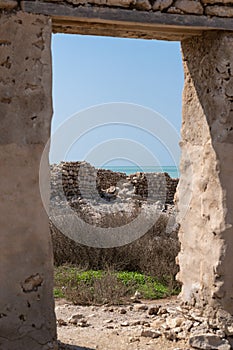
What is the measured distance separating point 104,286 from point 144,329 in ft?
4.96

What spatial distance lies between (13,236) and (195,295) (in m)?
1.77

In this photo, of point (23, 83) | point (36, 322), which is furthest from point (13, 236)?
point (23, 83)

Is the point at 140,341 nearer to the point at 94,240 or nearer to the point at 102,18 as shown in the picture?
the point at 102,18

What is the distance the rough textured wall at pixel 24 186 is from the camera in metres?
4.17

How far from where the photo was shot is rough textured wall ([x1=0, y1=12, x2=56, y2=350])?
13.7 ft

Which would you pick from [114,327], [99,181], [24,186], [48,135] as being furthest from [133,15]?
[99,181]

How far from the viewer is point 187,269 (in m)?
5.23

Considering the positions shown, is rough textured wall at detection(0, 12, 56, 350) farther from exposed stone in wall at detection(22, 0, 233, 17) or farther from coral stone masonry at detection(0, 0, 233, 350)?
exposed stone in wall at detection(22, 0, 233, 17)

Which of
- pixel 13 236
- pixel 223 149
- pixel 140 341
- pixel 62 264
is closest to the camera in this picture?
pixel 13 236

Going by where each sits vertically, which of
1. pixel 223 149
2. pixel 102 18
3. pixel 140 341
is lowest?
pixel 140 341

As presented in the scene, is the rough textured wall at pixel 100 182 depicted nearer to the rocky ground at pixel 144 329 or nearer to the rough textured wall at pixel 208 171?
the rocky ground at pixel 144 329

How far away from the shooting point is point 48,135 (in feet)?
14.1

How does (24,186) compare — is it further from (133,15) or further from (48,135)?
(133,15)

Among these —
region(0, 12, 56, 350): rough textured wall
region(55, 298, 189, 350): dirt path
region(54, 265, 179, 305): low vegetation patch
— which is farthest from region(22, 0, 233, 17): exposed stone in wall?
region(54, 265, 179, 305): low vegetation patch
